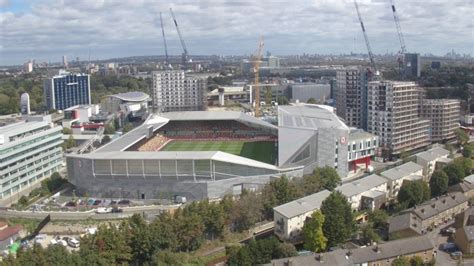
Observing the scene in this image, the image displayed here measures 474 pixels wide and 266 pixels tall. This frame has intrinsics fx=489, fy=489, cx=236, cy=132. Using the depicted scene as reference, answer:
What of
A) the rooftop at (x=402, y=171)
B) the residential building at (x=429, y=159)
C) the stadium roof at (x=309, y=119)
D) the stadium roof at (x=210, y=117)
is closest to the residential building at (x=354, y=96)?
the stadium roof at (x=309, y=119)

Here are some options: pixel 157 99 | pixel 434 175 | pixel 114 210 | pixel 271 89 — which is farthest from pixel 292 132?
pixel 271 89

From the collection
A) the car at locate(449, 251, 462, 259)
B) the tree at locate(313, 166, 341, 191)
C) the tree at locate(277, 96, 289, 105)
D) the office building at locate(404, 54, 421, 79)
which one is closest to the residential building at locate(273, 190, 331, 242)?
the tree at locate(313, 166, 341, 191)

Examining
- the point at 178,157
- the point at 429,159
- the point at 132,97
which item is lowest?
the point at 429,159

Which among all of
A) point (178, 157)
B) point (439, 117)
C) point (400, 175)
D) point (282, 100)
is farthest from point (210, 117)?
point (282, 100)

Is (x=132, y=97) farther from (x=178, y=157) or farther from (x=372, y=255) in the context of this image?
(x=372, y=255)

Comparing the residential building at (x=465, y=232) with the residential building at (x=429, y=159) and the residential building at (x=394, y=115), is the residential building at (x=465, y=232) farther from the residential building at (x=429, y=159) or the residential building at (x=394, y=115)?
the residential building at (x=394, y=115)
